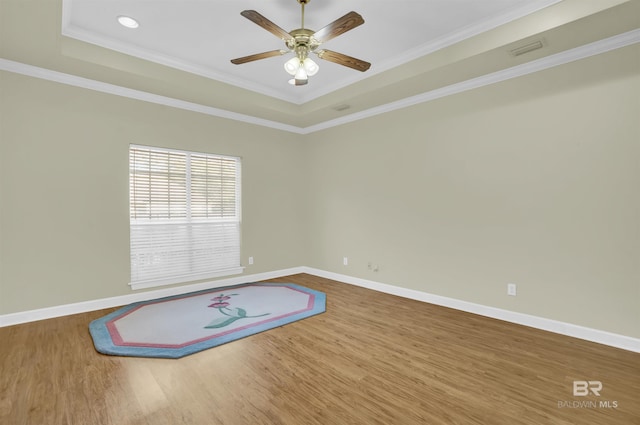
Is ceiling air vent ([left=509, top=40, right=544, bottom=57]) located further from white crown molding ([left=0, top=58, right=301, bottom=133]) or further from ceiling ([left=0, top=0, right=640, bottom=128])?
white crown molding ([left=0, top=58, right=301, bottom=133])

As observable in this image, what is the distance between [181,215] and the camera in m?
4.52

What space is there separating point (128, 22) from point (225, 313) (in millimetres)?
3239

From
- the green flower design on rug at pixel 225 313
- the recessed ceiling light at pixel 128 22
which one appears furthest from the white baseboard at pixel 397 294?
→ the recessed ceiling light at pixel 128 22

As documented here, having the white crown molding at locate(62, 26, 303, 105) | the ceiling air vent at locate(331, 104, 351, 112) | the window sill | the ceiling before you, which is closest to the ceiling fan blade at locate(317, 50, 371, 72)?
the ceiling

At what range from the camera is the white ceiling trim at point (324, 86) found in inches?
110

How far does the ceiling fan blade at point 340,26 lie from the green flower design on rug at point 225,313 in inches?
116

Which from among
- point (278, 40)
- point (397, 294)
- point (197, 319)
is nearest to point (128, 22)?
point (278, 40)

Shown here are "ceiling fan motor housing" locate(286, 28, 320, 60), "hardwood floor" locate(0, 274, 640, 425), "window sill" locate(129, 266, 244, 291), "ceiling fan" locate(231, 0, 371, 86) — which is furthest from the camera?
"window sill" locate(129, 266, 244, 291)

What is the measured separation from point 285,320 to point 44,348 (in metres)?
2.20

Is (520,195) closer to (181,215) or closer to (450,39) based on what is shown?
(450,39)

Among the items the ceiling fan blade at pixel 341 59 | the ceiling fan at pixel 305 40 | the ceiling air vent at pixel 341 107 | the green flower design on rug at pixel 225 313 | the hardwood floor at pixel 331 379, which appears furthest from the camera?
the ceiling air vent at pixel 341 107

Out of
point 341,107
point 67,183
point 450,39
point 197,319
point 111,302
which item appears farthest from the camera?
point 341,107

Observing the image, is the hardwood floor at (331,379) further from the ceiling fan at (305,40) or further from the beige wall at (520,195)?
the ceiling fan at (305,40)

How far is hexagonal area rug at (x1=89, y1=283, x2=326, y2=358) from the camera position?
2797mm
